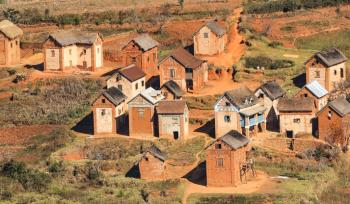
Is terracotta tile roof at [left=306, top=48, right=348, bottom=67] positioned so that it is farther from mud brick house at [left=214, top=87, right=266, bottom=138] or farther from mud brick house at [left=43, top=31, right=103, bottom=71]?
mud brick house at [left=43, top=31, right=103, bottom=71]

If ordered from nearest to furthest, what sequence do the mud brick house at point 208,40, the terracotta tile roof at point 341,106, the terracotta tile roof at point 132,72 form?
the terracotta tile roof at point 341,106, the terracotta tile roof at point 132,72, the mud brick house at point 208,40

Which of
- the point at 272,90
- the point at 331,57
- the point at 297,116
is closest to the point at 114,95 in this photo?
the point at 272,90

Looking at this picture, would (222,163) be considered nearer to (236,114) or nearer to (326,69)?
(236,114)

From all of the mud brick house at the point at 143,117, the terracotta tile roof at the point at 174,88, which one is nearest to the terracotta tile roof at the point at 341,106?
the terracotta tile roof at the point at 174,88

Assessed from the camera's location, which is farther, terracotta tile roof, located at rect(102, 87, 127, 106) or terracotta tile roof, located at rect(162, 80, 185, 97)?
terracotta tile roof, located at rect(162, 80, 185, 97)

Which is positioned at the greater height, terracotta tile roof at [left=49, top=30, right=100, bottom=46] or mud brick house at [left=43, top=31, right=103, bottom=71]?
terracotta tile roof at [left=49, top=30, right=100, bottom=46]

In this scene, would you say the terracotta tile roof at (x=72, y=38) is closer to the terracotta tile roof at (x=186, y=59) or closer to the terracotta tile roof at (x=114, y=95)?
the terracotta tile roof at (x=186, y=59)

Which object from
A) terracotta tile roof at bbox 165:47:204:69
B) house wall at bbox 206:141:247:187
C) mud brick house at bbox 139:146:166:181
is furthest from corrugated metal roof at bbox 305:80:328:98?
mud brick house at bbox 139:146:166:181
